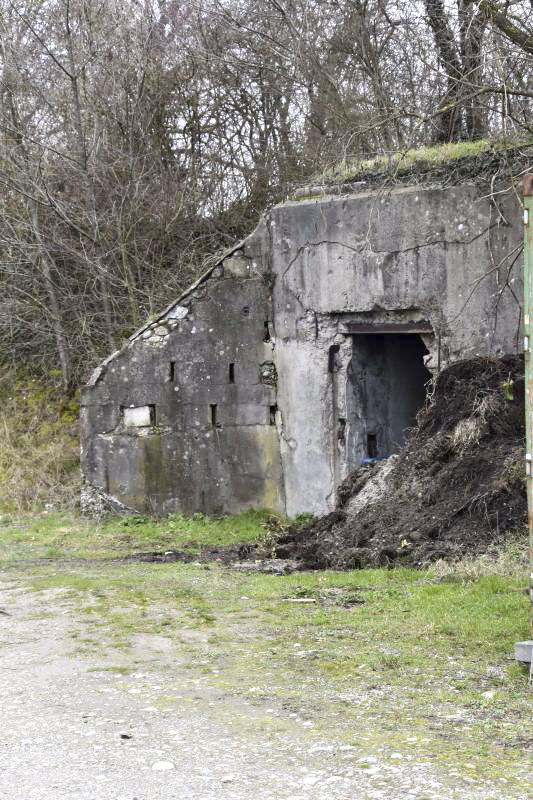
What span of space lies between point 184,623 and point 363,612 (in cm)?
122

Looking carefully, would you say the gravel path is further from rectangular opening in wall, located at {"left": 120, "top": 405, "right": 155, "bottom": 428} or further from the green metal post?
rectangular opening in wall, located at {"left": 120, "top": 405, "right": 155, "bottom": 428}

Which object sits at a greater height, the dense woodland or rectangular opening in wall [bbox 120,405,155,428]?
the dense woodland

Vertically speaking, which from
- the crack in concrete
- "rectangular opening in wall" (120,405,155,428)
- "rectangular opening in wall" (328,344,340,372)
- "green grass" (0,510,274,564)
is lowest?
"green grass" (0,510,274,564)

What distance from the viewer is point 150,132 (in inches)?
605

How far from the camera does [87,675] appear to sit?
576 centimetres

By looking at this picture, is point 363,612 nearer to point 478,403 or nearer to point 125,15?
point 478,403

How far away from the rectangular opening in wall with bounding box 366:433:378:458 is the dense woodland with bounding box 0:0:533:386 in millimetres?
3759

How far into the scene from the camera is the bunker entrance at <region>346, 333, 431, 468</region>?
11.4 m

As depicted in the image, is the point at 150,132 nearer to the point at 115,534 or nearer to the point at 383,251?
the point at 383,251

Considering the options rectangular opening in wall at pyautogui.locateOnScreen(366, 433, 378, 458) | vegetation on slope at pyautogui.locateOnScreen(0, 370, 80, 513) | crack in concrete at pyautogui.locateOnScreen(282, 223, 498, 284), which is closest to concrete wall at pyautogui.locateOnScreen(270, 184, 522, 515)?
crack in concrete at pyautogui.locateOnScreen(282, 223, 498, 284)

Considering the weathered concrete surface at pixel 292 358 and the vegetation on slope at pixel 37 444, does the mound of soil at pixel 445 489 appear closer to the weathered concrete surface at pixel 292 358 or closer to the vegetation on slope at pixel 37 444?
the weathered concrete surface at pixel 292 358

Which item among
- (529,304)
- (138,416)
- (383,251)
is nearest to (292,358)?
(383,251)

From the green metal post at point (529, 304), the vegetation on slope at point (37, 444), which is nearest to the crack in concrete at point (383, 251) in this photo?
the vegetation on slope at point (37, 444)

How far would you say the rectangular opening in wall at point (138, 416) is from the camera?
39.9ft
